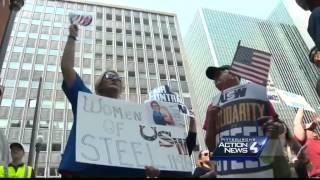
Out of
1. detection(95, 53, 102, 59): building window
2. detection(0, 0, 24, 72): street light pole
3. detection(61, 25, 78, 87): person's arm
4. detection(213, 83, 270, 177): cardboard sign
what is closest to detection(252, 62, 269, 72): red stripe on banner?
detection(213, 83, 270, 177): cardboard sign

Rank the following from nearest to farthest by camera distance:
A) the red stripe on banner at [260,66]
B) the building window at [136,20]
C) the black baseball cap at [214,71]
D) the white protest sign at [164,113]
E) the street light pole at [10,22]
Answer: the red stripe on banner at [260,66] → the white protest sign at [164,113] → the black baseball cap at [214,71] → the street light pole at [10,22] → the building window at [136,20]

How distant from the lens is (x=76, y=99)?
360 centimetres

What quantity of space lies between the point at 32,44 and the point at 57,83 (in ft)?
26.1

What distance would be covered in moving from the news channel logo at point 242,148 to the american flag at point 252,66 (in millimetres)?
805

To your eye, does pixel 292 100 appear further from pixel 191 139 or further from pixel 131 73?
pixel 131 73

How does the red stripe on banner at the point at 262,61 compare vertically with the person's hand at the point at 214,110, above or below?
above

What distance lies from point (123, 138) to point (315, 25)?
181 cm

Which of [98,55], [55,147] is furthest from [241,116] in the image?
[98,55]

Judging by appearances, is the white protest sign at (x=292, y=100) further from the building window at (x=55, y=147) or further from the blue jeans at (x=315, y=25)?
the building window at (x=55, y=147)

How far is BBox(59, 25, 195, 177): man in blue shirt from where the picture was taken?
3193 millimetres

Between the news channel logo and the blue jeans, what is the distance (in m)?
0.84

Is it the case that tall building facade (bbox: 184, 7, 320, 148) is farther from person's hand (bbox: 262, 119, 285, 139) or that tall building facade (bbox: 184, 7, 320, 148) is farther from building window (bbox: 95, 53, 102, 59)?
person's hand (bbox: 262, 119, 285, 139)

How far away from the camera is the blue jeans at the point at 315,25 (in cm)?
307

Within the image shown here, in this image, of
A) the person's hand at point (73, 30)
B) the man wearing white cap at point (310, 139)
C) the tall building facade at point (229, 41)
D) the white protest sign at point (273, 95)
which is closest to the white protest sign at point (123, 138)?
the person's hand at point (73, 30)
